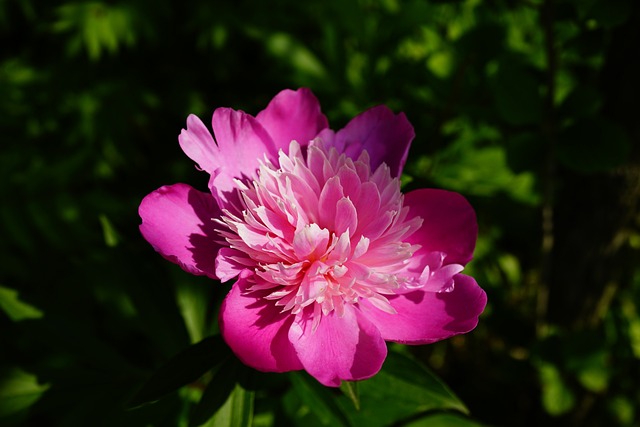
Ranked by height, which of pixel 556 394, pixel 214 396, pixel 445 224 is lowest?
pixel 556 394

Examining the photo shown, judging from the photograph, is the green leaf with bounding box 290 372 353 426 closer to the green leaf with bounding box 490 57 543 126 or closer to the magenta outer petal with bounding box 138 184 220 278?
the magenta outer petal with bounding box 138 184 220 278

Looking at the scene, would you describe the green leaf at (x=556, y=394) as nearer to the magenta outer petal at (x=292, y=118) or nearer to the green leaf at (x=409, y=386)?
the green leaf at (x=409, y=386)

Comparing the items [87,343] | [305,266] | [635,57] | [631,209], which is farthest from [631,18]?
[87,343]

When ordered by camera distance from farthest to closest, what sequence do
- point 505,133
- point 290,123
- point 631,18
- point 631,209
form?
1. point 505,133
2. point 631,209
3. point 631,18
4. point 290,123

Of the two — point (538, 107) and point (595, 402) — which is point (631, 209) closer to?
point (538, 107)

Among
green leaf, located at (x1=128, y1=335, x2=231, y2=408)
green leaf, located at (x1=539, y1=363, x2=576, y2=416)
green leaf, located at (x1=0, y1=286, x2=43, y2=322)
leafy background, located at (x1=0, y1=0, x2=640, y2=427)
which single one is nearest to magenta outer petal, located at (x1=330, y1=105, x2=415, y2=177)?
leafy background, located at (x1=0, y1=0, x2=640, y2=427)

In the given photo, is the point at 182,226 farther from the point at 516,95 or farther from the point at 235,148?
the point at 516,95

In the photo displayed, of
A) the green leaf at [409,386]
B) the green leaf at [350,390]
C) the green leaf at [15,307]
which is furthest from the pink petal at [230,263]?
the green leaf at [15,307]

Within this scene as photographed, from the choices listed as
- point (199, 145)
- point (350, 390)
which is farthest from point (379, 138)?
point (350, 390)
